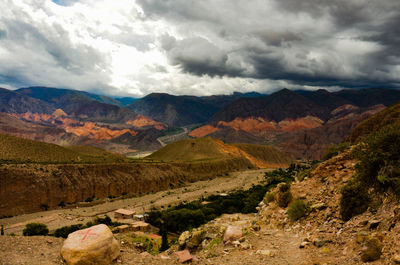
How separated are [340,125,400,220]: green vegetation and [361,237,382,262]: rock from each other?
321cm

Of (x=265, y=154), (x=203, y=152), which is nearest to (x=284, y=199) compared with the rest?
(x=203, y=152)

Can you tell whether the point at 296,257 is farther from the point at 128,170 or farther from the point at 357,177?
the point at 128,170

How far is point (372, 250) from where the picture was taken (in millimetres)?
8641

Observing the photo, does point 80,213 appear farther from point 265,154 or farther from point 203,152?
point 265,154

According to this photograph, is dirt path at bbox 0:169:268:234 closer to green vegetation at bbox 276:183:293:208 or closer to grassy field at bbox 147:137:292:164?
green vegetation at bbox 276:183:293:208

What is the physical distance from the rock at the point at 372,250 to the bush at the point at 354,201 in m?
3.20

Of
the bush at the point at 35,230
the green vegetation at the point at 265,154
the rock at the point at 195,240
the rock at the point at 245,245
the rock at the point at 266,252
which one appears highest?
the rock at the point at 266,252

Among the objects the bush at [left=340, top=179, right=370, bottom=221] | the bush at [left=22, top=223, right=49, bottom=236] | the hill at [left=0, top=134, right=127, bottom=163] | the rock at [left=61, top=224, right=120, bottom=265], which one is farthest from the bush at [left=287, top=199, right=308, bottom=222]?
the hill at [left=0, top=134, right=127, bottom=163]

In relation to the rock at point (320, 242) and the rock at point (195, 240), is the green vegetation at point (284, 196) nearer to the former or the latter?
the rock at point (195, 240)

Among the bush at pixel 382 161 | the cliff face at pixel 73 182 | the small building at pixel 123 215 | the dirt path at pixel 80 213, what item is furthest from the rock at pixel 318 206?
the cliff face at pixel 73 182

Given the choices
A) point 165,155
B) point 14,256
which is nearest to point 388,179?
point 14,256

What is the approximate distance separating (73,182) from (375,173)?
2425 inches

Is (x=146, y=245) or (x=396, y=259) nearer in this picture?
(x=396, y=259)

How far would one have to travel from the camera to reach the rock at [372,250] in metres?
8.60
